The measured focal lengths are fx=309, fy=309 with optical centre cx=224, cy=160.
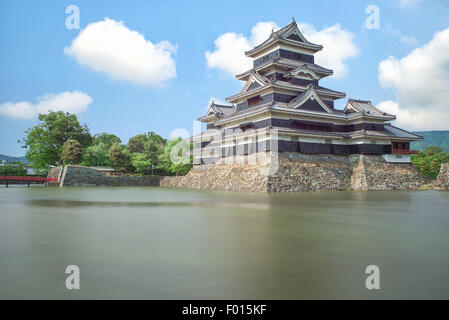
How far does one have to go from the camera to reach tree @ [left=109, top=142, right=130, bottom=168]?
4512 cm

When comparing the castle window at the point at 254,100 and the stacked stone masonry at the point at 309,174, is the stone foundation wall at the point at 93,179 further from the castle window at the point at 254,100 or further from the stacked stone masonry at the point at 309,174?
the castle window at the point at 254,100

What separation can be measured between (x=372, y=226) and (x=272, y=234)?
2895 mm

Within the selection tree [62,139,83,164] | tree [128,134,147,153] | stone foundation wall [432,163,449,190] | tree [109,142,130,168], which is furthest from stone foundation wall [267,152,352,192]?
tree [128,134,147,153]

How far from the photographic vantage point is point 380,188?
27094 millimetres

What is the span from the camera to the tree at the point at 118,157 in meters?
45.1

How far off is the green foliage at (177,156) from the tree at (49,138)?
543 inches

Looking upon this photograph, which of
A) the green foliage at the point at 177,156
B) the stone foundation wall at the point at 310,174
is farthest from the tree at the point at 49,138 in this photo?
the stone foundation wall at the point at 310,174

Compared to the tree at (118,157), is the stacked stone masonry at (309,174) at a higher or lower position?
lower

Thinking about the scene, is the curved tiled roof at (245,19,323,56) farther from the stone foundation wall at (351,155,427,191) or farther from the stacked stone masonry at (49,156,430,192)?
the stone foundation wall at (351,155,427,191)

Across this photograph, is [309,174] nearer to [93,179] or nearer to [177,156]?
[177,156]

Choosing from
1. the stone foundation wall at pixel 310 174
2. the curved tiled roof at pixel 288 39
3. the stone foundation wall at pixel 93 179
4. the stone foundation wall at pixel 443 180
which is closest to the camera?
the stone foundation wall at pixel 310 174

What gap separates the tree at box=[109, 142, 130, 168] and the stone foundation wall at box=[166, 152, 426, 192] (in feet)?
61.6

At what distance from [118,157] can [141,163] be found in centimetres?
381
